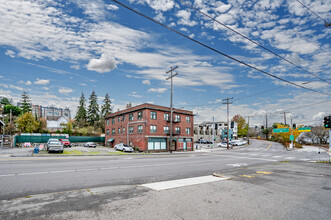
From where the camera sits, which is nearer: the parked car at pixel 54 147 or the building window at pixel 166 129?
the parked car at pixel 54 147

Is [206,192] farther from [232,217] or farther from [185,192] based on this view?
[232,217]

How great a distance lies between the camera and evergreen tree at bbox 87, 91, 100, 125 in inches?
3492

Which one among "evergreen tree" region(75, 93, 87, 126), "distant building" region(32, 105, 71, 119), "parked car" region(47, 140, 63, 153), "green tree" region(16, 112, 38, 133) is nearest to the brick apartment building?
"parked car" region(47, 140, 63, 153)

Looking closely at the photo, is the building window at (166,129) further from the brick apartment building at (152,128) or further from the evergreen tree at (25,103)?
the evergreen tree at (25,103)

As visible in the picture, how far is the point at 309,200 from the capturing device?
7086 millimetres

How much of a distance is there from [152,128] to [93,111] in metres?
54.7

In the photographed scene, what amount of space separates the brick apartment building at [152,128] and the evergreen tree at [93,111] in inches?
1477

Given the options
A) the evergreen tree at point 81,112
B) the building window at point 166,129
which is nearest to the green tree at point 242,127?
the building window at point 166,129

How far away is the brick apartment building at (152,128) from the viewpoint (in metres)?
42.3

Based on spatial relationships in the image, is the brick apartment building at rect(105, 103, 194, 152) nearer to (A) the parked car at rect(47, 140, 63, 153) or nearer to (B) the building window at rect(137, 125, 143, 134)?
(B) the building window at rect(137, 125, 143, 134)

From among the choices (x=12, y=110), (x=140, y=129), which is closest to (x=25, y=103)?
(x=12, y=110)

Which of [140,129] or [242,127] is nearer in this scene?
[140,129]

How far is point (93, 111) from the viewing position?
8956 centimetres

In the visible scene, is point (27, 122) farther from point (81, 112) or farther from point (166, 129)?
point (166, 129)
